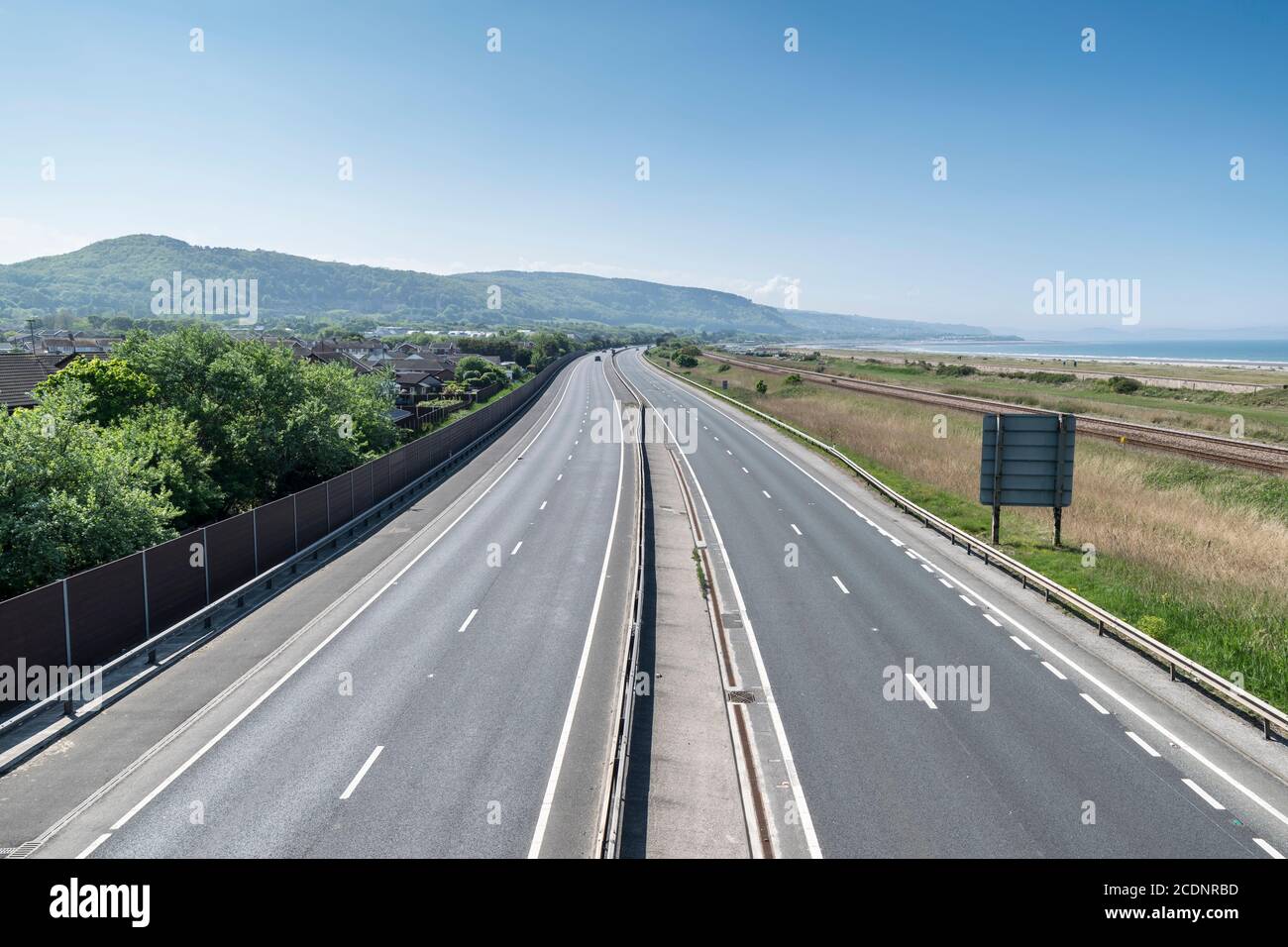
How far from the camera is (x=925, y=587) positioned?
24.3 m

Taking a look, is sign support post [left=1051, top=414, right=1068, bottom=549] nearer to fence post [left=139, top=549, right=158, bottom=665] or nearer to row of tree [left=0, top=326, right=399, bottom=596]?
fence post [left=139, top=549, right=158, bottom=665]

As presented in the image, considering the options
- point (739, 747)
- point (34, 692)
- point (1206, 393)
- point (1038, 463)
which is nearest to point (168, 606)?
point (34, 692)

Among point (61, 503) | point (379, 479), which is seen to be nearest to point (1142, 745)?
point (61, 503)

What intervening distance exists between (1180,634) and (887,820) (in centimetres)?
1198

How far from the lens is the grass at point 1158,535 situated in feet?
62.8

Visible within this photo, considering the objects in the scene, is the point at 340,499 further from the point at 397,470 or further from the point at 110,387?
the point at 110,387

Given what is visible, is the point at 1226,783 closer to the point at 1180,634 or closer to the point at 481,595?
the point at 1180,634

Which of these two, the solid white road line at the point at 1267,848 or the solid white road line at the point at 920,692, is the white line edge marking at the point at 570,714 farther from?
the solid white road line at the point at 1267,848

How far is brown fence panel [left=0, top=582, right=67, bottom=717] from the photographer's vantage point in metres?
15.8

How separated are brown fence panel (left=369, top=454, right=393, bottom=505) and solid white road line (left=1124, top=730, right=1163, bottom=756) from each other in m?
30.4

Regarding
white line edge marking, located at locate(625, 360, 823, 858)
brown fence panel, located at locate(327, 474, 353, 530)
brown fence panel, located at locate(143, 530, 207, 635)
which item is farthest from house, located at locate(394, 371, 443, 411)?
white line edge marking, located at locate(625, 360, 823, 858)
